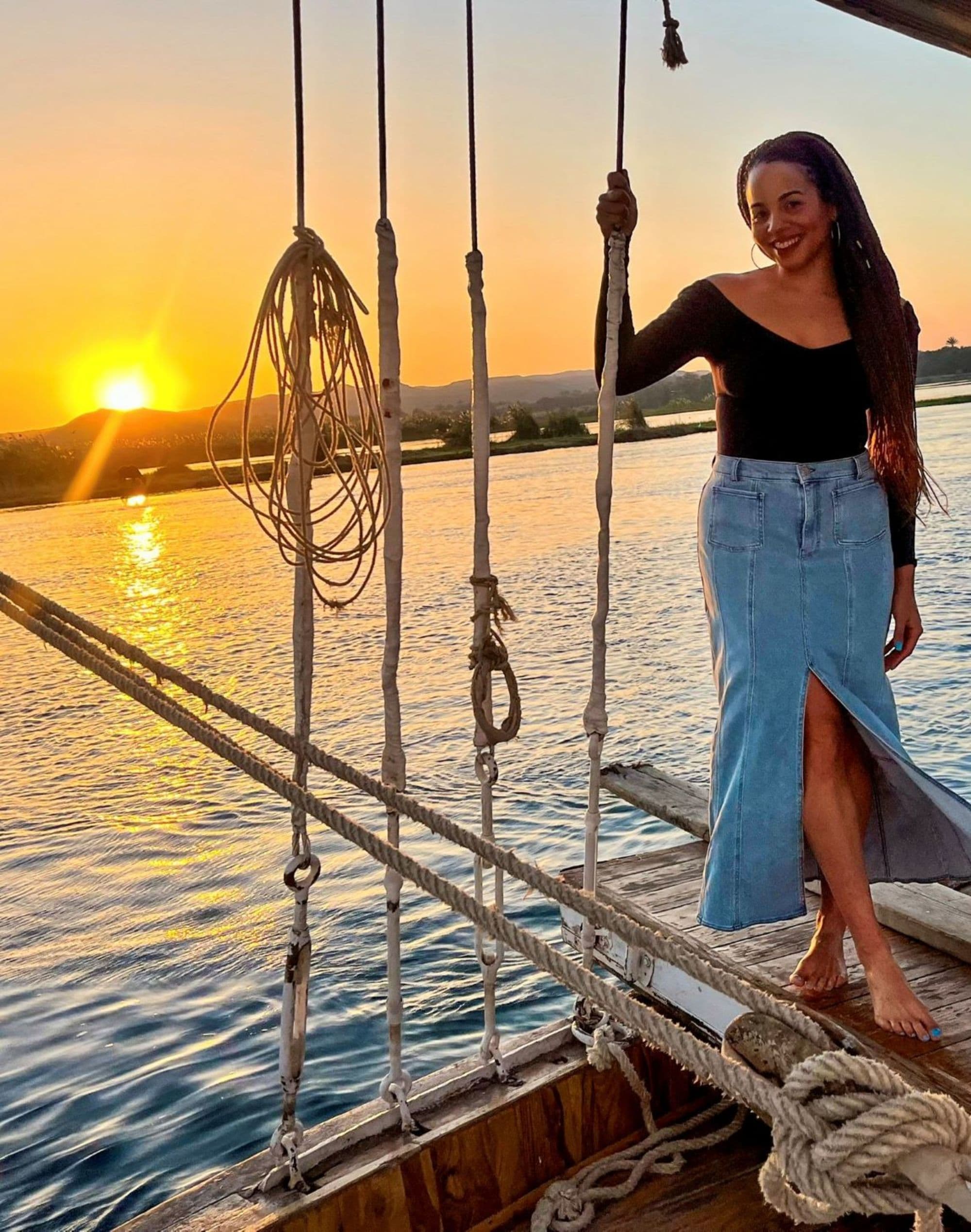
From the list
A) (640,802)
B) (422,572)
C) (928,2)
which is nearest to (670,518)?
(422,572)

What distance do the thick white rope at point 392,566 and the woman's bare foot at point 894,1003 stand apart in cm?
87

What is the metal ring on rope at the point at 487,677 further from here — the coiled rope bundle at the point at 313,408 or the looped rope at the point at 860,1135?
the looped rope at the point at 860,1135

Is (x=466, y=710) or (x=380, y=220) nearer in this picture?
(x=380, y=220)

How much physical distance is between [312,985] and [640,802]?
1392 millimetres

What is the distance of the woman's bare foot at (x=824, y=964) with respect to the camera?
7.29 ft

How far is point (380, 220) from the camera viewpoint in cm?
190

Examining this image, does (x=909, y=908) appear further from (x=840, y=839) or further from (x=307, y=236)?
(x=307, y=236)

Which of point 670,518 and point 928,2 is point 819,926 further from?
point 670,518

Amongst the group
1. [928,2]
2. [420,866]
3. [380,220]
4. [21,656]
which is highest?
[928,2]

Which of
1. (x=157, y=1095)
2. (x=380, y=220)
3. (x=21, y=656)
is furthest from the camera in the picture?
(x=21, y=656)

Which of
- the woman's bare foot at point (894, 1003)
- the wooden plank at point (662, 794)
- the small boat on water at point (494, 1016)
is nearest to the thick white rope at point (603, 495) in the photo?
the small boat on water at point (494, 1016)

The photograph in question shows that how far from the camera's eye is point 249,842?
18.5ft

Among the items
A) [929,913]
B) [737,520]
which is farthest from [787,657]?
[929,913]

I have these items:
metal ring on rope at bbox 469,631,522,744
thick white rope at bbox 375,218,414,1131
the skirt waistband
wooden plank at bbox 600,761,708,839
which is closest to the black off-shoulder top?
the skirt waistband
